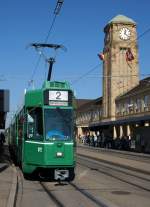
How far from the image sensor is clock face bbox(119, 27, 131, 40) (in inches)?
3922

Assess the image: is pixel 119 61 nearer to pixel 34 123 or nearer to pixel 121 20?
pixel 121 20

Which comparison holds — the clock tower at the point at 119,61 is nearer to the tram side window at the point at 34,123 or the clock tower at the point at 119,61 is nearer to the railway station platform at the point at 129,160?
the railway station platform at the point at 129,160

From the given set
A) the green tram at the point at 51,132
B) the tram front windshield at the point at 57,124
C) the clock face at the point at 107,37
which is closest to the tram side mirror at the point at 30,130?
the green tram at the point at 51,132

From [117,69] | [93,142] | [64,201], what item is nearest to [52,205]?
[64,201]

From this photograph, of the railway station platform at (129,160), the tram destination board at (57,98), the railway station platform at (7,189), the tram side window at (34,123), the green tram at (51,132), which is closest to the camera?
the railway station platform at (7,189)

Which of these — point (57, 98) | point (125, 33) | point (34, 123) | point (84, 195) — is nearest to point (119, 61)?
point (125, 33)

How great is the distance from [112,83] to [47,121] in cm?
8172

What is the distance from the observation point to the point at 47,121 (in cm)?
1797

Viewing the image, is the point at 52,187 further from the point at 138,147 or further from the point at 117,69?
the point at 117,69

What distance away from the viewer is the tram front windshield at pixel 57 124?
1795cm

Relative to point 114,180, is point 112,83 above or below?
above

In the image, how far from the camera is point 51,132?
18.0 m

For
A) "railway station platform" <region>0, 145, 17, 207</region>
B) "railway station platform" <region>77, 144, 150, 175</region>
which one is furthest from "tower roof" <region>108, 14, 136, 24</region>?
"railway station platform" <region>0, 145, 17, 207</region>

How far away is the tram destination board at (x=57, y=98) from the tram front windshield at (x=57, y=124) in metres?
0.25
